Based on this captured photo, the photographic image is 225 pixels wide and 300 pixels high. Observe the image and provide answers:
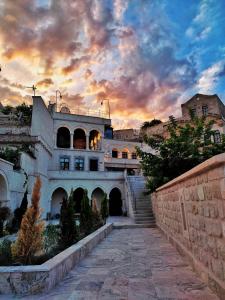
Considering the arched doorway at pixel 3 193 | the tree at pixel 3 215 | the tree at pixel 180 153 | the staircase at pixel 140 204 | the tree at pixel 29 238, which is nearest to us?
the tree at pixel 29 238

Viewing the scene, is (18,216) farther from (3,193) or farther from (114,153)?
(114,153)

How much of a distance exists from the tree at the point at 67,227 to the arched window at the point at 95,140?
22168 mm

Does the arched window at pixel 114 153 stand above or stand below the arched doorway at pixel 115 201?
above

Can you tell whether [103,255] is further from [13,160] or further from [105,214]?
[13,160]

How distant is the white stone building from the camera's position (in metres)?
15.7

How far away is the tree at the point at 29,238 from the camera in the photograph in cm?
416

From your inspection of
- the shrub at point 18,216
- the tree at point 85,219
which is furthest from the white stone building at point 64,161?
the tree at point 85,219

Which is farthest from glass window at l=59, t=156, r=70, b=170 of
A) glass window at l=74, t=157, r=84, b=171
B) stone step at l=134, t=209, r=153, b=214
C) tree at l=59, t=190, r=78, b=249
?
tree at l=59, t=190, r=78, b=249

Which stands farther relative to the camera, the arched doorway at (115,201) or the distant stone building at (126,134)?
the distant stone building at (126,134)

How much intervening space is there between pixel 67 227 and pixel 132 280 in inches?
108

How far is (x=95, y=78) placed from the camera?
19625mm

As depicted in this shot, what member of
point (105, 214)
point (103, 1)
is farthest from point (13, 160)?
point (103, 1)

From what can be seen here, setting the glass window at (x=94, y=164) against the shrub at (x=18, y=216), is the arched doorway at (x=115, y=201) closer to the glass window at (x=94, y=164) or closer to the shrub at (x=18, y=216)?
the glass window at (x=94, y=164)

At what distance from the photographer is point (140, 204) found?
17.1m
